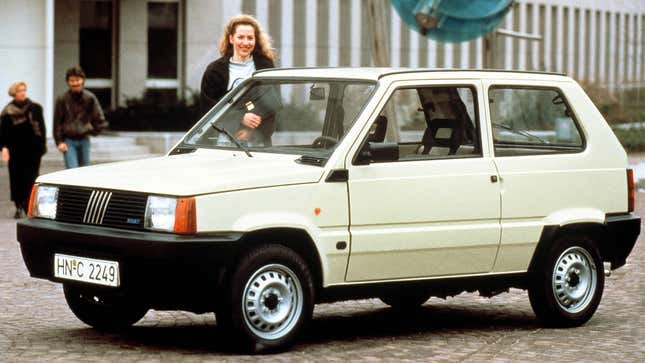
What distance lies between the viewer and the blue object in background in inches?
1342

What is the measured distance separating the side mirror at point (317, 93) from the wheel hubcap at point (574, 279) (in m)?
1.84

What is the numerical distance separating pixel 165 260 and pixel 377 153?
1.45 meters

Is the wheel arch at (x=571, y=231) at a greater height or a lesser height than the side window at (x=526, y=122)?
lesser

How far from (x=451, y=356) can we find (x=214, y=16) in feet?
106

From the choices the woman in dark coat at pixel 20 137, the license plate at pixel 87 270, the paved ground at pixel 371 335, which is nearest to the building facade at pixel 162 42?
the woman in dark coat at pixel 20 137

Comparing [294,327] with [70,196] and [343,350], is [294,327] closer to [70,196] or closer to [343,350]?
[343,350]

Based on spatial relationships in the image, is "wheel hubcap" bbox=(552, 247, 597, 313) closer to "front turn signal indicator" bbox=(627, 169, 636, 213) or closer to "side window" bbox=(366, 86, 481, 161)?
"front turn signal indicator" bbox=(627, 169, 636, 213)

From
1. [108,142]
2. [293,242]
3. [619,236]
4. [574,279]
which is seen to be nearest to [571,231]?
[574,279]

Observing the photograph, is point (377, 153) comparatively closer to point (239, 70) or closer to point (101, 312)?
point (101, 312)

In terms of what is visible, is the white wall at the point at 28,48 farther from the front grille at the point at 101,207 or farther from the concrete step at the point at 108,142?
the front grille at the point at 101,207

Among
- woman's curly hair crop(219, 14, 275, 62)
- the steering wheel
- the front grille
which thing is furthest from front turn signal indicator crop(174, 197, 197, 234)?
woman's curly hair crop(219, 14, 275, 62)

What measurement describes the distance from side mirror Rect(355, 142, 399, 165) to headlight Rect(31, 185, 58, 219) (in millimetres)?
1718

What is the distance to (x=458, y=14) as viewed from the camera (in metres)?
35.5

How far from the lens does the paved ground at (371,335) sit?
27.9 ft
